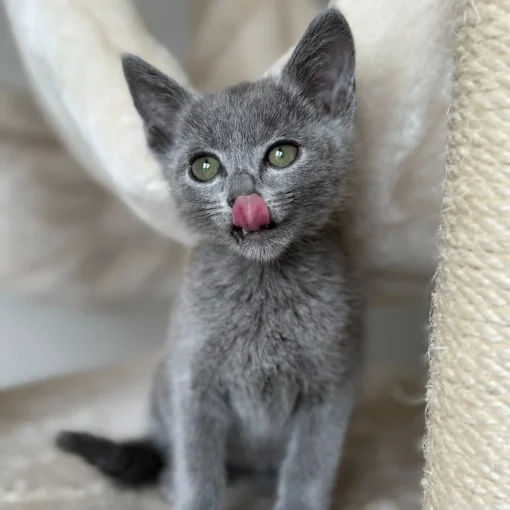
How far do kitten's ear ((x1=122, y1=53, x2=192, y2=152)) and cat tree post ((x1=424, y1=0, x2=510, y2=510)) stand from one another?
343 mm

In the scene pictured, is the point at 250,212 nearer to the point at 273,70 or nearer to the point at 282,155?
the point at 282,155

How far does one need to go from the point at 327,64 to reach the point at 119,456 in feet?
2.18

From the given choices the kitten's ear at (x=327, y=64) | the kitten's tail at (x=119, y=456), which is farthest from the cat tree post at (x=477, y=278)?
the kitten's tail at (x=119, y=456)

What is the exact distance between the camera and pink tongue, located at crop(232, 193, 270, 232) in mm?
669

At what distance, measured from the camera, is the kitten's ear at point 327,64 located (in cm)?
72

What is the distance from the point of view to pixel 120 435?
1.18 metres

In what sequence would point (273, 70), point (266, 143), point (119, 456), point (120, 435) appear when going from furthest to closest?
point (120, 435)
point (119, 456)
point (273, 70)
point (266, 143)

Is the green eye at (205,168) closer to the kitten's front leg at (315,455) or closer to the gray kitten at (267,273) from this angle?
the gray kitten at (267,273)

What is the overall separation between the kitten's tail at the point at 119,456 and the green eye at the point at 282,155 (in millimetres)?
553

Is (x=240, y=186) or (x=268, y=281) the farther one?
(x=268, y=281)

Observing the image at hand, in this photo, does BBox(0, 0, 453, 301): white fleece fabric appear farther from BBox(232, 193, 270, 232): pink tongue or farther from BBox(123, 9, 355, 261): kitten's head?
BBox(232, 193, 270, 232): pink tongue

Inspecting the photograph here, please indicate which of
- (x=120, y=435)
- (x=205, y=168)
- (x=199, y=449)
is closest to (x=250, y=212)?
(x=205, y=168)

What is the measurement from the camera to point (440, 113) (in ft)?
2.74

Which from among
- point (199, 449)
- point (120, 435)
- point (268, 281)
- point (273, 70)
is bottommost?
point (120, 435)
